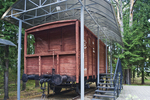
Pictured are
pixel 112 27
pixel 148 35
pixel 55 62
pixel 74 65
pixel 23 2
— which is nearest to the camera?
pixel 74 65

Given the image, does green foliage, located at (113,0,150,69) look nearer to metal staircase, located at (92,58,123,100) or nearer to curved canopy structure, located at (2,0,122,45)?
curved canopy structure, located at (2,0,122,45)

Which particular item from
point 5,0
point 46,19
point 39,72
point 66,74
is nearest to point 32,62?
point 39,72

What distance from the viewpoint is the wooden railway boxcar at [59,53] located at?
6008mm

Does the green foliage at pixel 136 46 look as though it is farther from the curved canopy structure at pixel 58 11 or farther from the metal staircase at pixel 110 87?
the metal staircase at pixel 110 87

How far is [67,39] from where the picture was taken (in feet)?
23.6

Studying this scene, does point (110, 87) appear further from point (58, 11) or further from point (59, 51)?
point (58, 11)

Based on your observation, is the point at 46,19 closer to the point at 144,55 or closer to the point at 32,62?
the point at 32,62

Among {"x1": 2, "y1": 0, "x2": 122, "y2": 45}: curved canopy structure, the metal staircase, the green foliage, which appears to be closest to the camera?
{"x1": 2, "y1": 0, "x2": 122, "y2": 45}: curved canopy structure

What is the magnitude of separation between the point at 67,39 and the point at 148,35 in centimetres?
1389

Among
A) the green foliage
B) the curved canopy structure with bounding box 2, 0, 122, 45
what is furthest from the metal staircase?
the green foliage

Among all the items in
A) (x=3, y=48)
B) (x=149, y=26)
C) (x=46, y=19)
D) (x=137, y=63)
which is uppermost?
(x=149, y=26)

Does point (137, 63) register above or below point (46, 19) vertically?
below

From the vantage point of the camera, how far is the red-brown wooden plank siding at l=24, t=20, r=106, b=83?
602 cm

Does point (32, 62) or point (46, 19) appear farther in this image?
point (46, 19)
